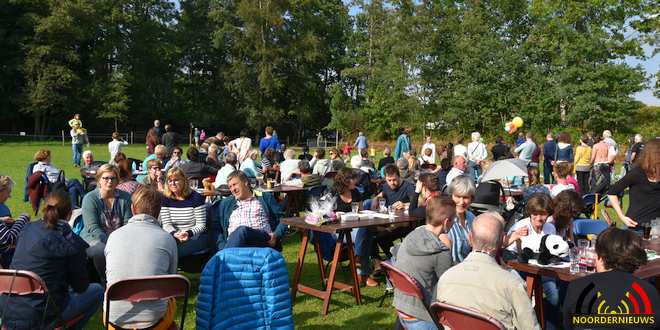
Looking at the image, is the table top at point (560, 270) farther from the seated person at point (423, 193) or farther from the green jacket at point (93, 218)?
the green jacket at point (93, 218)

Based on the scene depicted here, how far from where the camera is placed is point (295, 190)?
890 centimetres

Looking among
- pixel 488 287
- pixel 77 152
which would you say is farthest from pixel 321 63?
pixel 488 287

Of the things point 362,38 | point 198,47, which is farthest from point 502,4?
point 198,47

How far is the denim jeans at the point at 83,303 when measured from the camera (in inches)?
146

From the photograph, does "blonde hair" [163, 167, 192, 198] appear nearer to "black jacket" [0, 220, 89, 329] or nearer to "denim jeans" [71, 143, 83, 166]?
"black jacket" [0, 220, 89, 329]

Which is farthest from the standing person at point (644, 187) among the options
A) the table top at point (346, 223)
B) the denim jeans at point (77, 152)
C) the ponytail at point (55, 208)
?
the denim jeans at point (77, 152)

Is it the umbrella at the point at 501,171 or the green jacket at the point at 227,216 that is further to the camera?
the umbrella at the point at 501,171

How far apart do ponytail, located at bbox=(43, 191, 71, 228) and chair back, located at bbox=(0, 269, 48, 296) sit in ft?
1.35

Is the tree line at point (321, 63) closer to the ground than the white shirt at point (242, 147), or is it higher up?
higher up

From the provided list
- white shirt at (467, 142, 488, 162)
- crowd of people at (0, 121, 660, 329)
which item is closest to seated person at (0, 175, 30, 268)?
crowd of people at (0, 121, 660, 329)

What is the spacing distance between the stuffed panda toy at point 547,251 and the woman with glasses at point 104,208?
3.48 meters

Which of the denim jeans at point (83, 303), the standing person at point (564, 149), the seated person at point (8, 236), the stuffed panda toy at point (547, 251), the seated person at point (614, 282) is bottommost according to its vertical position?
the denim jeans at point (83, 303)

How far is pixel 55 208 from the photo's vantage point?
3.63 meters

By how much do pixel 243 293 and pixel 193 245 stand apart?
174 centimetres
